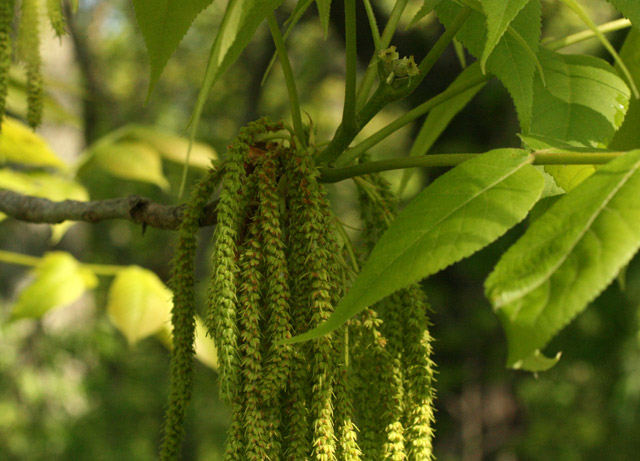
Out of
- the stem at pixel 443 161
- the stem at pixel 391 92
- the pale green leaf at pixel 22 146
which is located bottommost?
the stem at pixel 443 161

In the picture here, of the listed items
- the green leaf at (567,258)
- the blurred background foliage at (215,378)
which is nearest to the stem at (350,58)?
the green leaf at (567,258)

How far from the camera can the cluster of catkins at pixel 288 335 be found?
690mm

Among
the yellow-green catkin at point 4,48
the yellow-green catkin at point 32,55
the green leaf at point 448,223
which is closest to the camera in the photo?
the green leaf at point 448,223

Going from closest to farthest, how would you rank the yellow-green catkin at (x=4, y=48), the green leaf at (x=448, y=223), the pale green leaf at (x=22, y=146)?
the green leaf at (x=448, y=223) → the yellow-green catkin at (x=4, y=48) → the pale green leaf at (x=22, y=146)

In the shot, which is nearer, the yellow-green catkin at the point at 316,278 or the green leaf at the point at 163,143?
the yellow-green catkin at the point at 316,278

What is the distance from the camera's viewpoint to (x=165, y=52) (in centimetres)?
70

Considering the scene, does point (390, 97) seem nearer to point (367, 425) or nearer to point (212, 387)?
point (367, 425)

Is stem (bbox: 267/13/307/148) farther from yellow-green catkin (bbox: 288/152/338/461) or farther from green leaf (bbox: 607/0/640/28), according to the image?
green leaf (bbox: 607/0/640/28)

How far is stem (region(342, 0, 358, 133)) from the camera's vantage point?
2.68 feet

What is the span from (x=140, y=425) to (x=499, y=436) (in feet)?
15.4

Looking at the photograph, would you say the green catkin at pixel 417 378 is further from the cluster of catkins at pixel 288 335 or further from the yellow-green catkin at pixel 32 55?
the yellow-green catkin at pixel 32 55

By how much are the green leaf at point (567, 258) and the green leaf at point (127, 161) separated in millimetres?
1347

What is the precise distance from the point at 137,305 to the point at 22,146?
0.52 meters

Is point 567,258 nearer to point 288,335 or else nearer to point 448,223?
point 448,223
